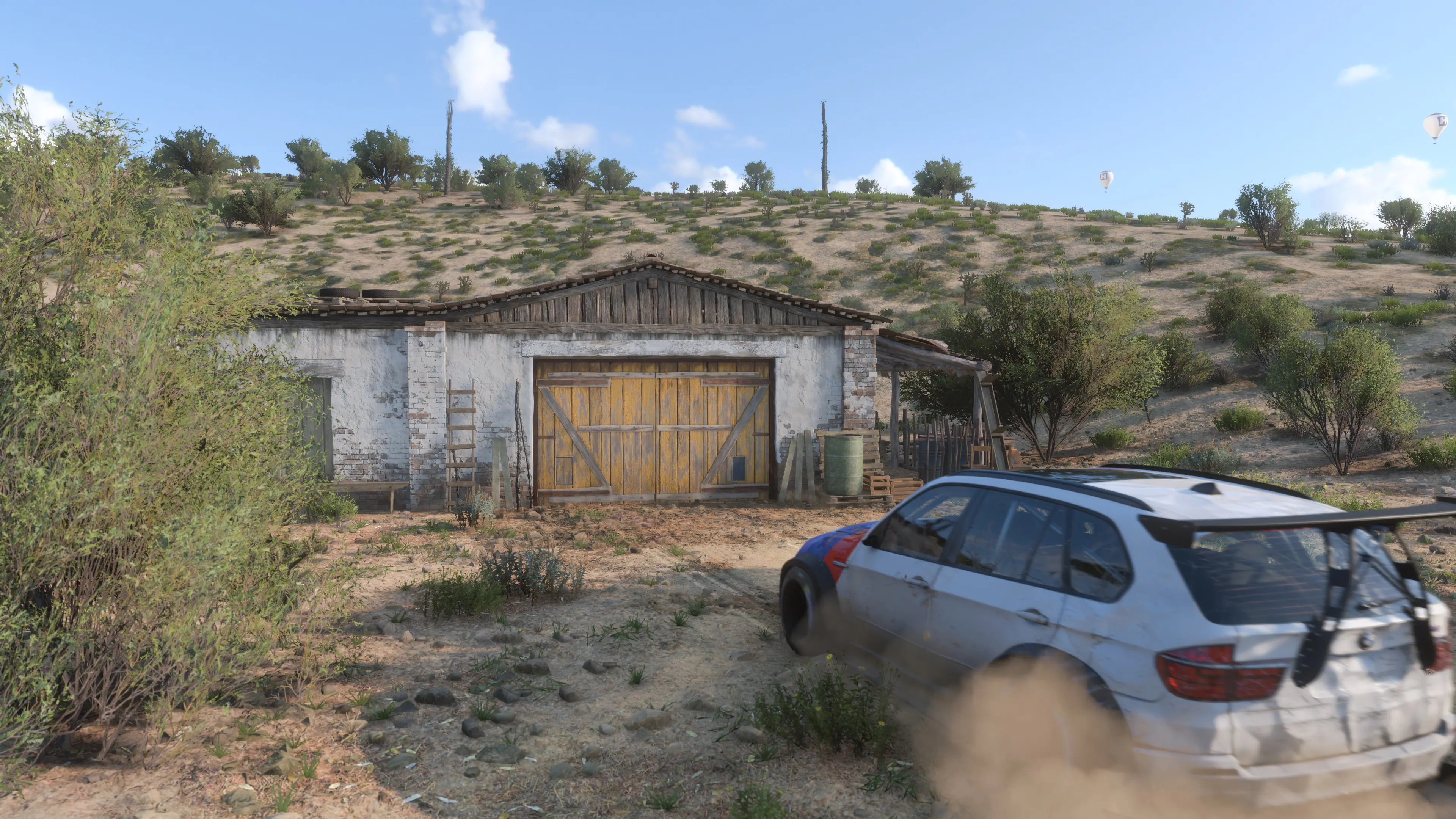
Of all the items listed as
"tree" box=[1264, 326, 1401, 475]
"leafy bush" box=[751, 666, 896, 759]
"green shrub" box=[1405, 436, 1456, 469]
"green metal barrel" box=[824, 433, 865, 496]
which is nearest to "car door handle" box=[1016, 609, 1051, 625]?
"leafy bush" box=[751, 666, 896, 759]

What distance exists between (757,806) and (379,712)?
8.37 ft

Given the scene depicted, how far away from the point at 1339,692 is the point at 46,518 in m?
5.48

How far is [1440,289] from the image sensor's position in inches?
1085

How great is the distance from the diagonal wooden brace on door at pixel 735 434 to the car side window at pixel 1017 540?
31.8 feet

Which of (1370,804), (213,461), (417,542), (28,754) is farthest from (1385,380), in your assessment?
(28,754)

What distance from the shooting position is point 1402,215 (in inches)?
1706

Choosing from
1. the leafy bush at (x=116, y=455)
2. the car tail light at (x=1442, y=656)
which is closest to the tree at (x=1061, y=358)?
the car tail light at (x=1442, y=656)

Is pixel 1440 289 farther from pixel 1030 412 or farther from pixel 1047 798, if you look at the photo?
pixel 1047 798

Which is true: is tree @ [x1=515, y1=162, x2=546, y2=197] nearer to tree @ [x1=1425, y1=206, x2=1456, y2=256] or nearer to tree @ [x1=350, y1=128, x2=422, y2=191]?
tree @ [x1=350, y1=128, x2=422, y2=191]

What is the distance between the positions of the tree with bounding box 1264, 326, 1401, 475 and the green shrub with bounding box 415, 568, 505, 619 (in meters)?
15.7

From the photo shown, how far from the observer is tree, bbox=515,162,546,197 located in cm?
5066

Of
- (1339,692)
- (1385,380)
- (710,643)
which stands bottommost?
(710,643)

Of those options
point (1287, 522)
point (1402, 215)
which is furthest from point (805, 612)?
point (1402, 215)

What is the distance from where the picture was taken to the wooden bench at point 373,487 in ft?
40.9
